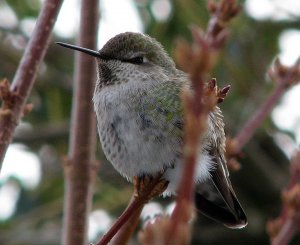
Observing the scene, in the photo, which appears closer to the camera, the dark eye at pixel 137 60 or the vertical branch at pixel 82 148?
the vertical branch at pixel 82 148

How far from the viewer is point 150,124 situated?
8.64 ft

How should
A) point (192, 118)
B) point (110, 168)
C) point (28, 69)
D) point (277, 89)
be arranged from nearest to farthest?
point (192, 118)
point (28, 69)
point (277, 89)
point (110, 168)

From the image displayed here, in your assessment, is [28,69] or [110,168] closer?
[28,69]

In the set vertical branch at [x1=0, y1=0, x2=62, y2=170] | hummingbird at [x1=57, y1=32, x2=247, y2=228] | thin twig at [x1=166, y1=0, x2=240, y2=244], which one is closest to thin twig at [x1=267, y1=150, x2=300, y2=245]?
hummingbird at [x1=57, y1=32, x2=247, y2=228]

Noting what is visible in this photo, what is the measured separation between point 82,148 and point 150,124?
29 cm

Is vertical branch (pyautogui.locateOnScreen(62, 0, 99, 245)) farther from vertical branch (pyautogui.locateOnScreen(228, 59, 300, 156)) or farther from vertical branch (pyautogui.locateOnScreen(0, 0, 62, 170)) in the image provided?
vertical branch (pyautogui.locateOnScreen(228, 59, 300, 156))

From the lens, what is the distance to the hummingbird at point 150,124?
8.64 ft

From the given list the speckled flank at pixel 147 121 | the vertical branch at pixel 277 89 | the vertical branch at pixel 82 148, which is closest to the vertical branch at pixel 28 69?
the vertical branch at pixel 82 148

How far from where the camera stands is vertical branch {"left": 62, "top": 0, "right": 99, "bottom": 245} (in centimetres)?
244

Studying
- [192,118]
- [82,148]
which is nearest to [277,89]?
[82,148]

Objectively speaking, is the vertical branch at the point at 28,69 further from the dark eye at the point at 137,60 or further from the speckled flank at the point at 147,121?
the dark eye at the point at 137,60

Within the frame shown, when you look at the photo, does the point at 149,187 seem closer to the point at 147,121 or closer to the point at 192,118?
the point at 147,121

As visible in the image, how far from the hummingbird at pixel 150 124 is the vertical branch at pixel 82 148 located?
99 mm

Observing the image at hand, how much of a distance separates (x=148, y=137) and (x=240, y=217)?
0.61m
